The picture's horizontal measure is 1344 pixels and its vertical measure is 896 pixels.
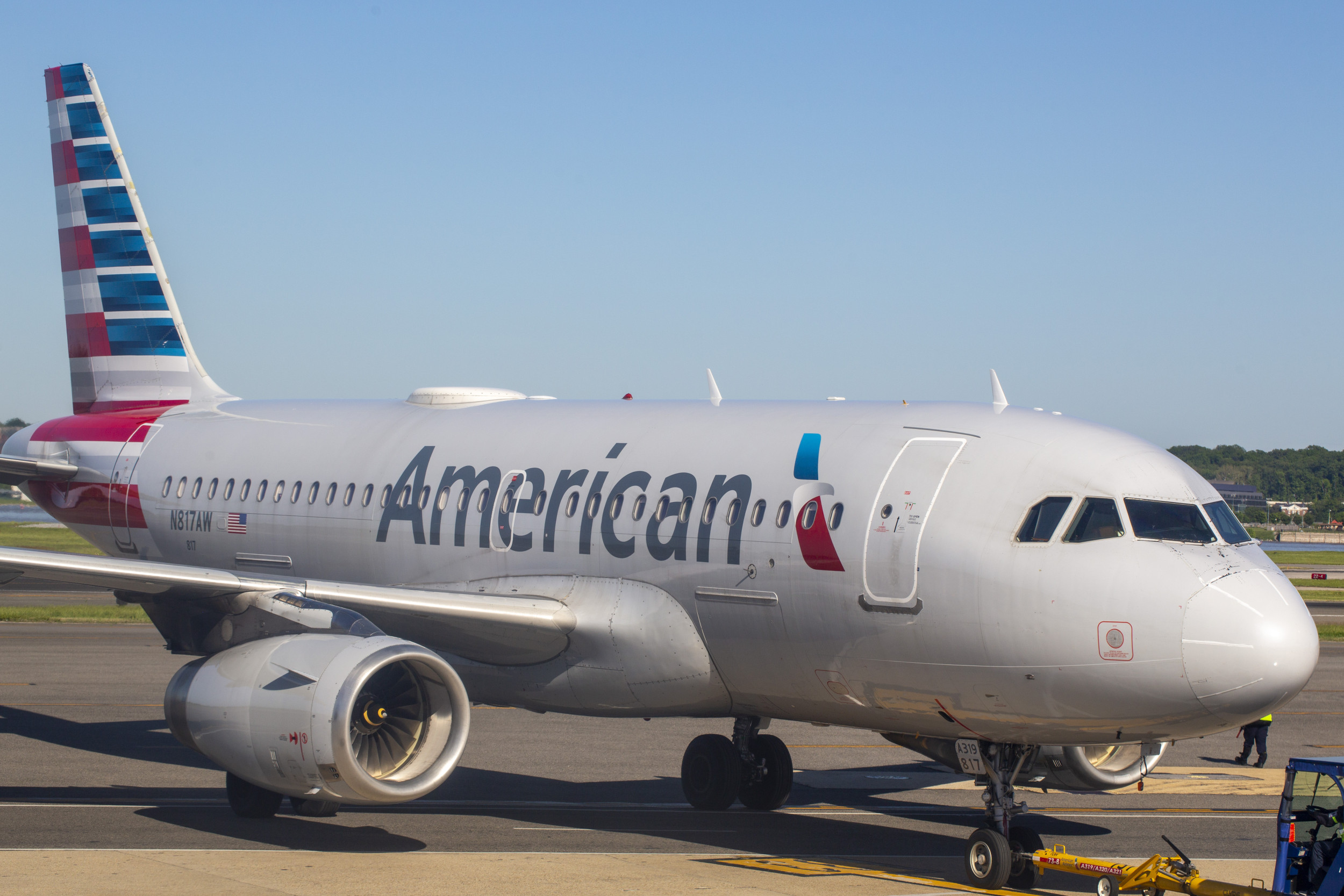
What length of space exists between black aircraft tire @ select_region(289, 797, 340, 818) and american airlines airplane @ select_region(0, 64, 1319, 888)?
4 cm

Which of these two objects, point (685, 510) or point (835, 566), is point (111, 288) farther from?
point (835, 566)

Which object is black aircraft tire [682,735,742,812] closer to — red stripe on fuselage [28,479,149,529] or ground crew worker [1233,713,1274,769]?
ground crew worker [1233,713,1274,769]

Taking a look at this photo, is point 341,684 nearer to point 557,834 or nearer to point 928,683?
point 557,834

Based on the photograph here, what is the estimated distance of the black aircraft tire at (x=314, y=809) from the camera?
17.8 m

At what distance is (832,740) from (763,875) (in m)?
11.6

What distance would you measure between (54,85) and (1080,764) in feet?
75.1

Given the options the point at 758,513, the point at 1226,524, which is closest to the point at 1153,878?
the point at 1226,524

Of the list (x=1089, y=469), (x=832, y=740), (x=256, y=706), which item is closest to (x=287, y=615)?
(x=256, y=706)

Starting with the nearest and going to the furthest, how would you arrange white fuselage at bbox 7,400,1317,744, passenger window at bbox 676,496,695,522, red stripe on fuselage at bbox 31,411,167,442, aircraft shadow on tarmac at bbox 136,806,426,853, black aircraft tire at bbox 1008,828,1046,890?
white fuselage at bbox 7,400,1317,744, black aircraft tire at bbox 1008,828,1046,890, aircraft shadow on tarmac at bbox 136,806,426,853, passenger window at bbox 676,496,695,522, red stripe on fuselage at bbox 31,411,167,442

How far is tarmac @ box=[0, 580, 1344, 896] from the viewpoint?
14664mm

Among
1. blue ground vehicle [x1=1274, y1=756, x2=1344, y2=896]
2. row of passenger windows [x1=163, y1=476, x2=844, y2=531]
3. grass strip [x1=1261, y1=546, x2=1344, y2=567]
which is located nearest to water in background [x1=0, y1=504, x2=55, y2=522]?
grass strip [x1=1261, y1=546, x2=1344, y2=567]

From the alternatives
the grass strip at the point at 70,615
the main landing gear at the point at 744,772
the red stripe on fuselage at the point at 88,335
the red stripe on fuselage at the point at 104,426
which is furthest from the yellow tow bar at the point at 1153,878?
the grass strip at the point at 70,615

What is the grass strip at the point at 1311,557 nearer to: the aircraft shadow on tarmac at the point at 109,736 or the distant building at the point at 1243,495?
the distant building at the point at 1243,495

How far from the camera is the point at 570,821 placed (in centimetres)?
1798
